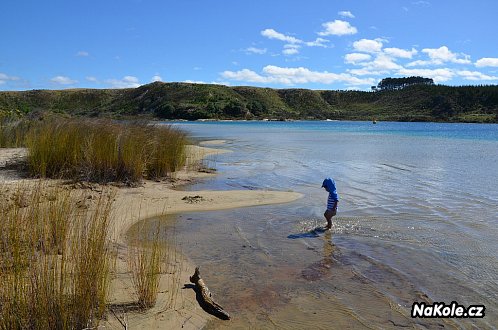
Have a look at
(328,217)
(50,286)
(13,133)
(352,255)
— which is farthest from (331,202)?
(13,133)

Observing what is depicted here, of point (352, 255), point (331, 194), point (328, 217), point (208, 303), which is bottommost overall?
point (352, 255)

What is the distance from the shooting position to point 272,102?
130 meters

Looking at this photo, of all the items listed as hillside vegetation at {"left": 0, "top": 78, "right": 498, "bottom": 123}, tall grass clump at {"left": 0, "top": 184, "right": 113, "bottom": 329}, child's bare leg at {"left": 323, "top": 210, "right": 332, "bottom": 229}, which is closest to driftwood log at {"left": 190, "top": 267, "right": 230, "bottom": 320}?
tall grass clump at {"left": 0, "top": 184, "right": 113, "bottom": 329}

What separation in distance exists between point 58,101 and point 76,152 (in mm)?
129278

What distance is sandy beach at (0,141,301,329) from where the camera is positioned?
4.42 meters

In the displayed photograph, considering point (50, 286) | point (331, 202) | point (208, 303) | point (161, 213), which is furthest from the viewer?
point (161, 213)

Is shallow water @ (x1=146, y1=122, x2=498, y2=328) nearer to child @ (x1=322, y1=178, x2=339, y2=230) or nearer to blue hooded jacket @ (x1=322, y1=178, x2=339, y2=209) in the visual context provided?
child @ (x1=322, y1=178, x2=339, y2=230)

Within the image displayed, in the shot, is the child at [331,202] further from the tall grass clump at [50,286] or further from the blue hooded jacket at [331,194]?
the tall grass clump at [50,286]

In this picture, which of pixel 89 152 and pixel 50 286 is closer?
pixel 50 286

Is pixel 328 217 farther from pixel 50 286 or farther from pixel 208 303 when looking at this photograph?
pixel 50 286

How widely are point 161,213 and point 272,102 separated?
4851 inches

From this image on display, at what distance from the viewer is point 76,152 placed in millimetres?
11180

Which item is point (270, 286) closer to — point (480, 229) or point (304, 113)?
point (480, 229)

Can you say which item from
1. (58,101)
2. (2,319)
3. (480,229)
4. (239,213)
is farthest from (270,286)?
(58,101)
